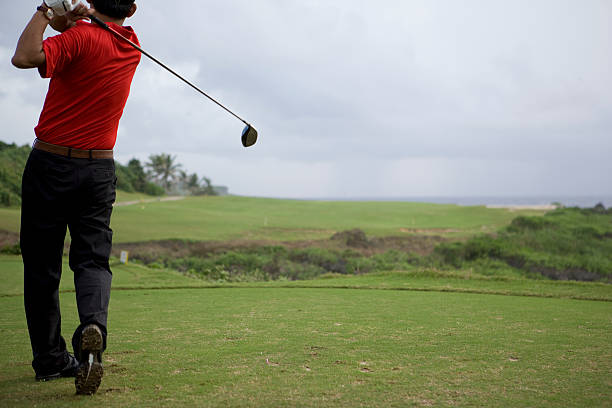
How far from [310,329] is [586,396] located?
2222mm

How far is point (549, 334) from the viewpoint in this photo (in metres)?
4.14

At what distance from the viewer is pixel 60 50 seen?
2.69m

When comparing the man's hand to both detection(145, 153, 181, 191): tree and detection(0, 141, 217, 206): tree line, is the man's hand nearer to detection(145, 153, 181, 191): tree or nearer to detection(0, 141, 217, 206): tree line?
detection(0, 141, 217, 206): tree line

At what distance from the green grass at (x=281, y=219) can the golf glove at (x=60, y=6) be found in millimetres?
17659

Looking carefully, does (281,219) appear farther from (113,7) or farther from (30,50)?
(30,50)

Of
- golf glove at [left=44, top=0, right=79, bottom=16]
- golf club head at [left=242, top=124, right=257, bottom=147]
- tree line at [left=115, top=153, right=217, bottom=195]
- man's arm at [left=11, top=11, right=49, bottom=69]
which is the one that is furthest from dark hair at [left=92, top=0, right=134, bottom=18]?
tree line at [left=115, top=153, right=217, bottom=195]

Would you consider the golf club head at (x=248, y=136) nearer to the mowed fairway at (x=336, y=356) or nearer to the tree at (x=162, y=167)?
the mowed fairway at (x=336, y=356)

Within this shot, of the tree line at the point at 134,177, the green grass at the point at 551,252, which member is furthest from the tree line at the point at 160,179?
the green grass at the point at 551,252

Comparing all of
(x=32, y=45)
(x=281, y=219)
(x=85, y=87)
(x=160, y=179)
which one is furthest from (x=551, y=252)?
(x=160, y=179)

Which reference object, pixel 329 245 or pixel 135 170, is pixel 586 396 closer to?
pixel 329 245

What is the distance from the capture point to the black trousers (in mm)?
2914

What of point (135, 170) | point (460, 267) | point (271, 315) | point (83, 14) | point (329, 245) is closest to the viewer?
point (83, 14)

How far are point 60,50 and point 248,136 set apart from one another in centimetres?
160

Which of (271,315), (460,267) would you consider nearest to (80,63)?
(271,315)
